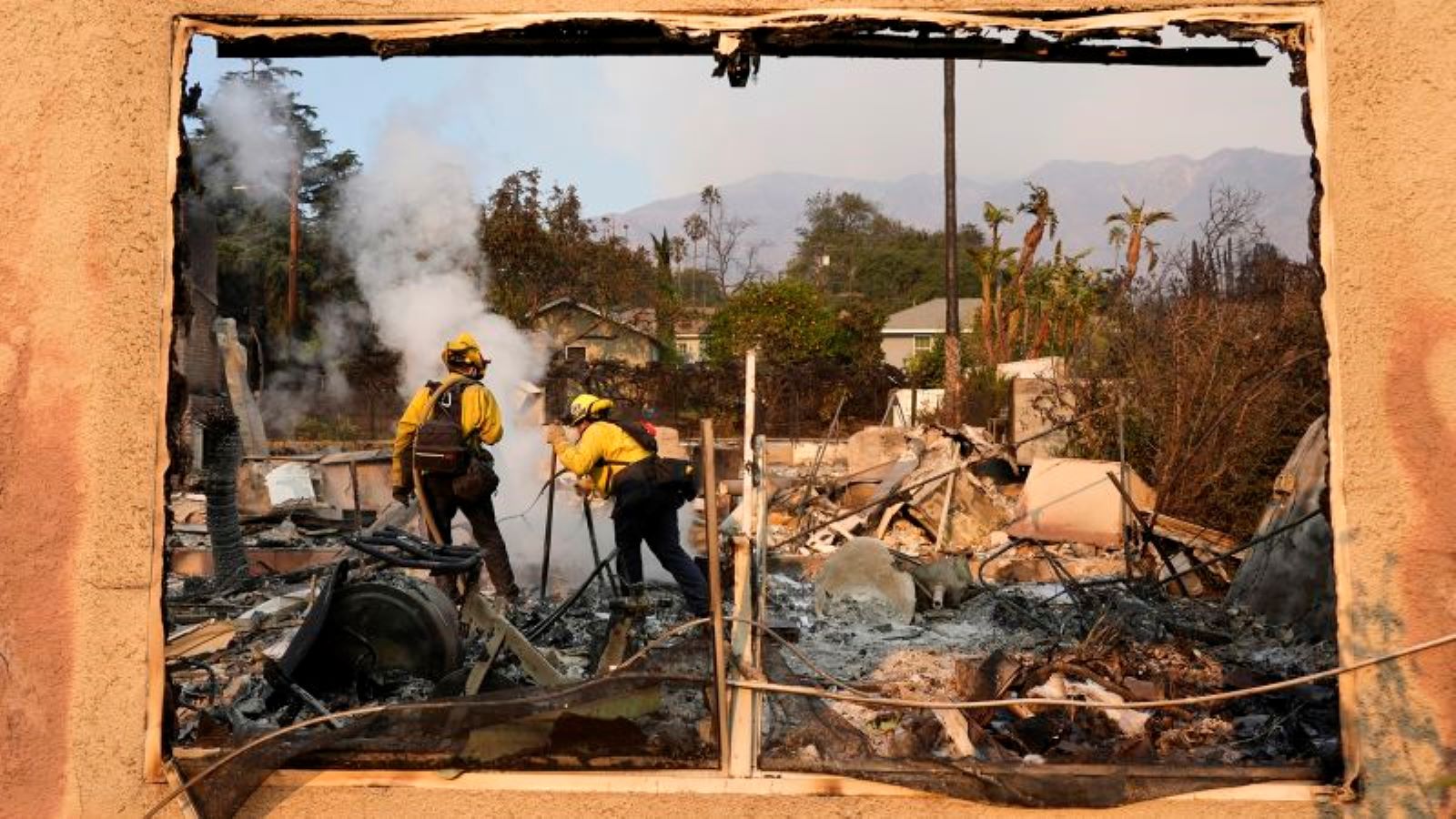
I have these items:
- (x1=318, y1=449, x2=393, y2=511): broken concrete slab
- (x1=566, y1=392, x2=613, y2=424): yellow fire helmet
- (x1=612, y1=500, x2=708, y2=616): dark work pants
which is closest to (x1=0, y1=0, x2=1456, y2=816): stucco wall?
(x1=612, y1=500, x2=708, y2=616): dark work pants

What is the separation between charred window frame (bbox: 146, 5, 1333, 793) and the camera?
11.2ft

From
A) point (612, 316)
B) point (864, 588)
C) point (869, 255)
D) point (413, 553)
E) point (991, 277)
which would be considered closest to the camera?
point (413, 553)

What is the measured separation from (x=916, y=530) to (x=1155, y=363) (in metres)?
3.23

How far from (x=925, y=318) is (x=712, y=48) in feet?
164

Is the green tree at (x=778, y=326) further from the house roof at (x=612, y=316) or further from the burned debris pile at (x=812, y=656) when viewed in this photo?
the burned debris pile at (x=812, y=656)

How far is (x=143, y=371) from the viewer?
11.4ft

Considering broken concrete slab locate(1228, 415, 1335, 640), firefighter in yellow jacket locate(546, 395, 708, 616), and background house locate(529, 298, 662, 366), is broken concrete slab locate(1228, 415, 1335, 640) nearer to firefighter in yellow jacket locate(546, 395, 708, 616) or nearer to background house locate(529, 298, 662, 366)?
firefighter in yellow jacket locate(546, 395, 708, 616)

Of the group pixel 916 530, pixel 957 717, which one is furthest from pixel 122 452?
pixel 916 530

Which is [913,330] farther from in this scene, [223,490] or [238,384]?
[223,490]

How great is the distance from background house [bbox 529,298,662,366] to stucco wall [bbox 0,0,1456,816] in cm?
3078

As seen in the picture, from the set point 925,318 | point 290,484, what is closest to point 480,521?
point 290,484

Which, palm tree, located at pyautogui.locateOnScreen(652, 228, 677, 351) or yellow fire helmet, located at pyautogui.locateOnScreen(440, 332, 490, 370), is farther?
palm tree, located at pyautogui.locateOnScreen(652, 228, 677, 351)

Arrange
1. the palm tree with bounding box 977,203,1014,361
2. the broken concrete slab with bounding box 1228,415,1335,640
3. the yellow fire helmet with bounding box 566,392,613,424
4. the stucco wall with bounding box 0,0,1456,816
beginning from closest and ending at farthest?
the stucco wall with bounding box 0,0,1456,816 → the broken concrete slab with bounding box 1228,415,1335,640 → the yellow fire helmet with bounding box 566,392,613,424 → the palm tree with bounding box 977,203,1014,361

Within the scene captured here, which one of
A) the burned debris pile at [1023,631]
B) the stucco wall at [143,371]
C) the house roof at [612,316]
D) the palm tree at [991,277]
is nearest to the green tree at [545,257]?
the house roof at [612,316]
